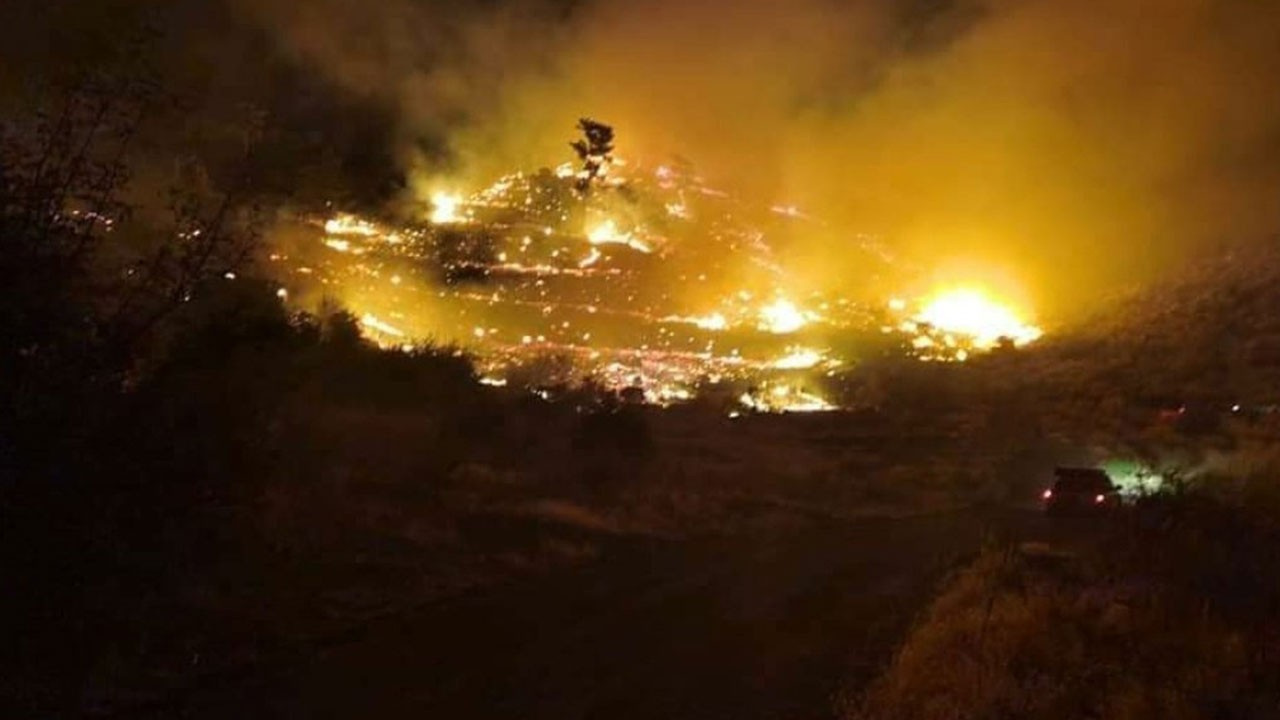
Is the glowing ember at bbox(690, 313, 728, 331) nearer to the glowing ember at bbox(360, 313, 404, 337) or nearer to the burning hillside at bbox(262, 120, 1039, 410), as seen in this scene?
the burning hillside at bbox(262, 120, 1039, 410)

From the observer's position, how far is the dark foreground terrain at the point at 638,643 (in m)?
10.5

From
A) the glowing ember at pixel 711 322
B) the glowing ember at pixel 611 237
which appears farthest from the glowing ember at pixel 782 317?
the glowing ember at pixel 611 237

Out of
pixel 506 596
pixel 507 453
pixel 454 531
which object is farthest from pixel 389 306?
pixel 506 596

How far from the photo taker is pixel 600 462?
20.5 m

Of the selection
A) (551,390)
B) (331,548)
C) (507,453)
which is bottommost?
(331,548)

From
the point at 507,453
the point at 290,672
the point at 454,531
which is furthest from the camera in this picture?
the point at 507,453

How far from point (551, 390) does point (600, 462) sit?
7245 mm

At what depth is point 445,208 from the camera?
142 feet

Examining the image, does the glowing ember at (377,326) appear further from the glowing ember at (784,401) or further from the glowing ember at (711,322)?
the glowing ember at (711,322)

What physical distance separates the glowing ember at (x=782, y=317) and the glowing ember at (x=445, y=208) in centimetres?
1020

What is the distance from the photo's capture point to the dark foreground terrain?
10523 millimetres

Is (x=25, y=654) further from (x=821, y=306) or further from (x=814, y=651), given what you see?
(x=821, y=306)

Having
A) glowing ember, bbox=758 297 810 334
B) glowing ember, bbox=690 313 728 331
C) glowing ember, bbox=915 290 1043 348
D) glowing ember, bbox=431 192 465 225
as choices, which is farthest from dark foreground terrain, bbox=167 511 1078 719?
glowing ember, bbox=431 192 465 225

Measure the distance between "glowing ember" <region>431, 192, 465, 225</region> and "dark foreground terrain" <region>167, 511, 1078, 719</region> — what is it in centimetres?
2638
